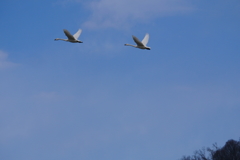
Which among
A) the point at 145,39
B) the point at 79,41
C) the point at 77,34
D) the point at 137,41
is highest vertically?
the point at 77,34

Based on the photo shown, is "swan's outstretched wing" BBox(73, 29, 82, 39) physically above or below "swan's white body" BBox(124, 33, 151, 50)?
above

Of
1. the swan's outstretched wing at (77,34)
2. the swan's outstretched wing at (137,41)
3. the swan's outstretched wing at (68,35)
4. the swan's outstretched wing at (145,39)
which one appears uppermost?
the swan's outstretched wing at (77,34)

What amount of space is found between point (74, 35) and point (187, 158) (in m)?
47.2

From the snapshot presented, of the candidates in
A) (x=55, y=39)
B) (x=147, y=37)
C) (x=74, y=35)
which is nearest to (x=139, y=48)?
(x=147, y=37)

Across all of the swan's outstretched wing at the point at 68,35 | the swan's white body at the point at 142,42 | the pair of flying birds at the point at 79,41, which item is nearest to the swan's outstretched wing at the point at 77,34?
the pair of flying birds at the point at 79,41

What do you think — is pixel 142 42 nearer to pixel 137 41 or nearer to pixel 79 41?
pixel 137 41

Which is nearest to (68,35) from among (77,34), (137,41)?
(77,34)

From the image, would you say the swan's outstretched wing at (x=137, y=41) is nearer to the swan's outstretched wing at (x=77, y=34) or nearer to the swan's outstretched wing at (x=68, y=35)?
the swan's outstretched wing at (x=68, y=35)

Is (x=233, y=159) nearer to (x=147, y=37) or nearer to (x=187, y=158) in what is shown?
(x=187, y=158)

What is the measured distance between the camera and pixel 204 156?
332 feet

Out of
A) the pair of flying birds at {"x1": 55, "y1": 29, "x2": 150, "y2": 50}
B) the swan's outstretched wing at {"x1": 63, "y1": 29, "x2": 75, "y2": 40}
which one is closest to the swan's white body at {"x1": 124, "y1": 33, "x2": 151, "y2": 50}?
the pair of flying birds at {"x1": 55, "y1": 29, "x2": 150, "y2": 50}

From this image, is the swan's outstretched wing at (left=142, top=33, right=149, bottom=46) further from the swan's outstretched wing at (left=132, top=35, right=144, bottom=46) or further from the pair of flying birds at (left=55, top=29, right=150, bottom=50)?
the swan's outstretched wing at (left=132, top=35, right=144, bottom=46)

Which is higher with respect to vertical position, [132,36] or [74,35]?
[74,35]

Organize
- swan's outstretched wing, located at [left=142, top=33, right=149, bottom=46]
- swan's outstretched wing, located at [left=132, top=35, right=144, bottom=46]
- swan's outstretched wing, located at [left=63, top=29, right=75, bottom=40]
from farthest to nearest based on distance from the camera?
1. swan's outstretched wing, located at [left=142, top=33, right=149, bottom=46]
2. swan's outstretched wing, located at [left=63, top=29, right=75, bottom=40]
3. swan's outstretched wing, located at [left=132, top=35, right=144, bottom=46]
